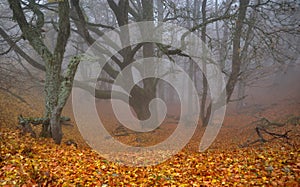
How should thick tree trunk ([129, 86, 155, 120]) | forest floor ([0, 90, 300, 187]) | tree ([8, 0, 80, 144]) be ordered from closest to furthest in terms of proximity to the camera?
forest floor ([0, 90, 300, 187]) → tree ([8, 0, 80, 144]) → thick tree trunk ([129, 86, 155, 120])

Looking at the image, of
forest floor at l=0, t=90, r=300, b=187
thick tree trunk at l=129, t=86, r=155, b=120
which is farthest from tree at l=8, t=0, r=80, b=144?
thick tree trunk at l=129, t=86, r=155, b=120

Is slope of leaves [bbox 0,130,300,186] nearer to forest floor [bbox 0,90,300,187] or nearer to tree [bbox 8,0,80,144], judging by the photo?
forest floor [bbox 0,90,300,187]

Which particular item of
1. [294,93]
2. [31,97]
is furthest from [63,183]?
[294,93]

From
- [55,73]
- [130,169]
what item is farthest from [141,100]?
[130,169]

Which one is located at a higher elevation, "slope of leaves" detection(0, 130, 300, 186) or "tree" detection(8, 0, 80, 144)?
"tree" detection(8, 0, 80, 144)

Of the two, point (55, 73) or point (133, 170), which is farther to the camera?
point (55, 73)

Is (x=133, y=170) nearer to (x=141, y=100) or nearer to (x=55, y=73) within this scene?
(x=55, y=73)

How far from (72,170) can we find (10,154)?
1.50 m

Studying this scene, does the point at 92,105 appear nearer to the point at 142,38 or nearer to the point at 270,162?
the point at 142,38

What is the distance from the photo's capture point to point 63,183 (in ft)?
15.2

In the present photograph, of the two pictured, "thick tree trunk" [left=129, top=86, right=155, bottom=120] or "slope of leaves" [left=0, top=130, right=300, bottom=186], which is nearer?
"slope of leaves" [left=0, top=130, right=300, bottom=186]

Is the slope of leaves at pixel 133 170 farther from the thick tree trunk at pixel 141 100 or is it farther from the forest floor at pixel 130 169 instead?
the thick tree trunk at pixel 141 100

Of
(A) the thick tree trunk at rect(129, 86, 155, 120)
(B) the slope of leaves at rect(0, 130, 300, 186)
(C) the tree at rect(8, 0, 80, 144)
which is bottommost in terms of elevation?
(B) the slope of leaves at rect(0, 130, 300, 186)

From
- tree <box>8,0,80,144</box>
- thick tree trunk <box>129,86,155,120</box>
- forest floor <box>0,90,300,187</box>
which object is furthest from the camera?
thick tree trunk <box>129,86,155,120</box>
